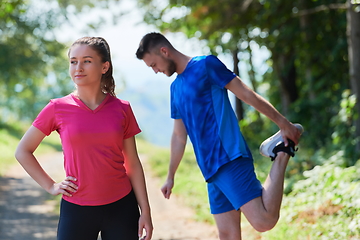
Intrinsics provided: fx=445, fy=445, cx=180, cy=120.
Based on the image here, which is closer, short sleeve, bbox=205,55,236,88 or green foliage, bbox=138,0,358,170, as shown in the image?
short sleeve, bbox=205,55,236,88

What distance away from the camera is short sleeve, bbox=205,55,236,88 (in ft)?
10.6

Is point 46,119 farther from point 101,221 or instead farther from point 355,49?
point 355,49

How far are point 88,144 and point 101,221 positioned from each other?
479 mm

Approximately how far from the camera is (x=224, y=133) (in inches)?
127

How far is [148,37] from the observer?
3463 millimetres

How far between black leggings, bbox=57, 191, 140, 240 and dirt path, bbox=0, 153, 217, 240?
3870mm

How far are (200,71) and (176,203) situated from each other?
6172mm

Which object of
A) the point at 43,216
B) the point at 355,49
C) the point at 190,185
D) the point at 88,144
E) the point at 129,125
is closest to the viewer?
the point at 88,144

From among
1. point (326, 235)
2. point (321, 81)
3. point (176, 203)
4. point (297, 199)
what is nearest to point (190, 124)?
point (326, 235)

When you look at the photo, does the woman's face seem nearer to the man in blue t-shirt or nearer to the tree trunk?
the man in blue t-shirt

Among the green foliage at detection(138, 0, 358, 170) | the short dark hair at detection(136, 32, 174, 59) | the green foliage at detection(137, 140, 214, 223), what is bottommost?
the short dark hair at detection(136, 32, 174, 59)

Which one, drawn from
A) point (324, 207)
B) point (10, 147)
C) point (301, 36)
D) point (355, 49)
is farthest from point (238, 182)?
point (10, 147)

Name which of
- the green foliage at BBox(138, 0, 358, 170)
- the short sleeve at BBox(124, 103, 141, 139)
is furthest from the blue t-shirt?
the green foliage at BBox(138, 0, 358, 170)

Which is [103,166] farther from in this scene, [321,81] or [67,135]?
[321,81]
